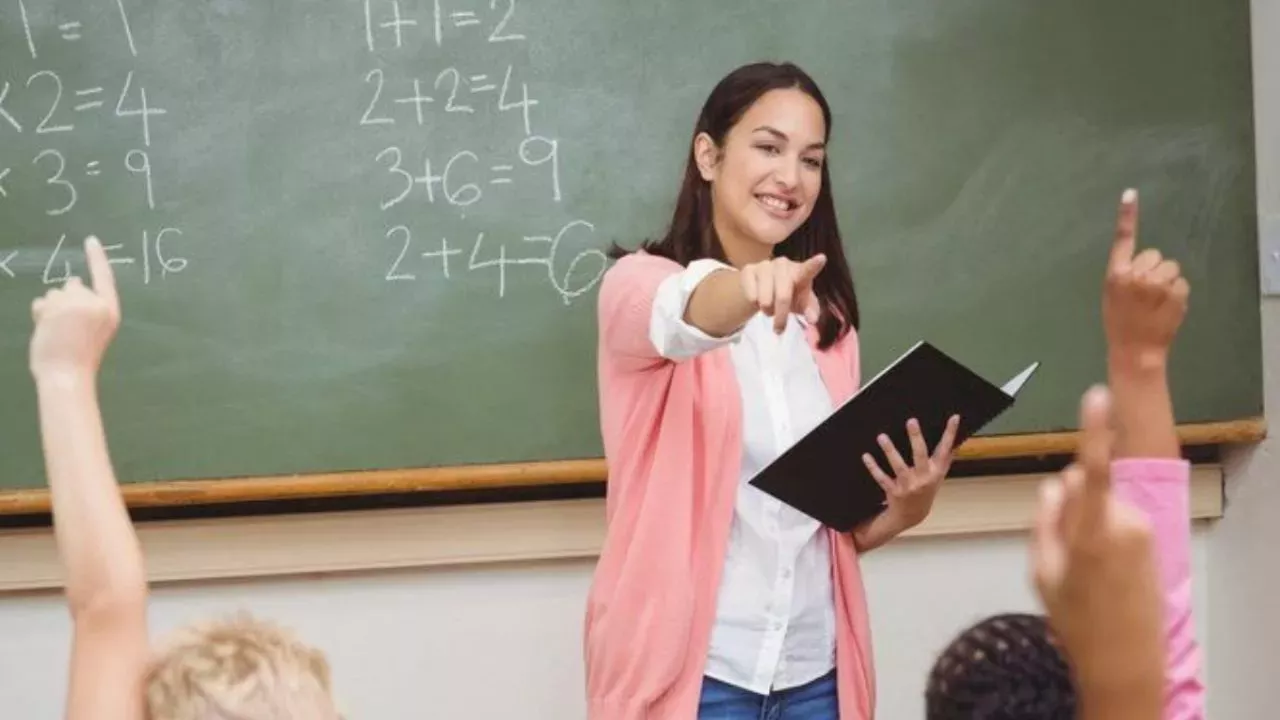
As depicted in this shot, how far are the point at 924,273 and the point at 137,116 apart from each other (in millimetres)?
1278

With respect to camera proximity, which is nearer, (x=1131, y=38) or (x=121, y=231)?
(x=121, y=231)

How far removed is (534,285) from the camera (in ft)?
7.75

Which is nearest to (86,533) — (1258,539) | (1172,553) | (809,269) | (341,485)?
(809,269)

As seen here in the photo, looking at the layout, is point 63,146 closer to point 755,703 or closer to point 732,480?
point 732,480

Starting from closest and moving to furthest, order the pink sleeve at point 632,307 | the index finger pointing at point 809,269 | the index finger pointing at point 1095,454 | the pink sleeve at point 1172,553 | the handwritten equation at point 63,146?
the index finger pointing at point 1095,454
the pink sleeve at point 1172,553
the index finger pointing at point 809,269
the pink sleeve at point 632,307
the handwritten equation at point 63,146

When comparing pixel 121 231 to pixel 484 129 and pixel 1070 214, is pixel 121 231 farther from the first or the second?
pixel 1070 214

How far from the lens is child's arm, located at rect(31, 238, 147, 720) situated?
3.57ft

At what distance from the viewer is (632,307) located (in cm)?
169

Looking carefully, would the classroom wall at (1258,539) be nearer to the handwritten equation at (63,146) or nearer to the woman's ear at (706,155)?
the woman's ear at (706,155)

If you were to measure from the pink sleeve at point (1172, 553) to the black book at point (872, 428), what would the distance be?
1.65 feet

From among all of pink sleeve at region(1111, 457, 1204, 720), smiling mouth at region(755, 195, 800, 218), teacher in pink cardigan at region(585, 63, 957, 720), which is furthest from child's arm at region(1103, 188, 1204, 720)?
smiling mouth at region(755, 195, 800, 218)

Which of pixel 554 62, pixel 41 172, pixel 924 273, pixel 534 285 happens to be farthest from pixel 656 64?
pixel 41 172

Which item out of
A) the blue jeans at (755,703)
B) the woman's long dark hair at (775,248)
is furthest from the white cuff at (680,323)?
the blue jeans at (755,703)

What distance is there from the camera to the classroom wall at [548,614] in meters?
2.34
